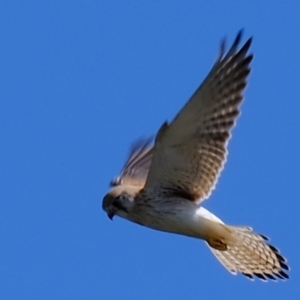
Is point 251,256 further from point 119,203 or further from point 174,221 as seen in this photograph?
point 119,203

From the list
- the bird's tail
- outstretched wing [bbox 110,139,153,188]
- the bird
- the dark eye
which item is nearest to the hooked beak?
the bird

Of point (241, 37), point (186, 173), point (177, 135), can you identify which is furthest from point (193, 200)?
point (241, 37)

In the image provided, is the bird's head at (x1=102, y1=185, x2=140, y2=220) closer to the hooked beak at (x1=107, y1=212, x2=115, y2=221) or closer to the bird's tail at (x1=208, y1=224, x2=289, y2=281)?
the hooked beak at (x1=107, y1=212, x2=115, y2=221)

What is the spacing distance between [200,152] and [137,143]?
2092 millimetres

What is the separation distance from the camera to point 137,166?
9617 mm

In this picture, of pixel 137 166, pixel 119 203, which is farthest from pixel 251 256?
pixel 137 166

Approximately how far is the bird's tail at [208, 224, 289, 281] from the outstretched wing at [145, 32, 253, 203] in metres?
0.47

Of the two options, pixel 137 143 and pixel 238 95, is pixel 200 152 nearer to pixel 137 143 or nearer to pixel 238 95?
pixel 238 95

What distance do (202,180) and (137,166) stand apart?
1.59 meters

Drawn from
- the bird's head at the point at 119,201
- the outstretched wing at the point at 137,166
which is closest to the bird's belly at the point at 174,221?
the bird's head at the point at 119,201

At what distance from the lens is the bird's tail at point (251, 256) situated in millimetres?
8305

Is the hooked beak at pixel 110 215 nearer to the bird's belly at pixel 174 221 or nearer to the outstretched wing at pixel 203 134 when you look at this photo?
the bird's belly at pixel 174 221

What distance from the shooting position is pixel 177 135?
25.2ft

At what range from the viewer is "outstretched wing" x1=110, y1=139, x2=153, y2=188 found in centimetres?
938
